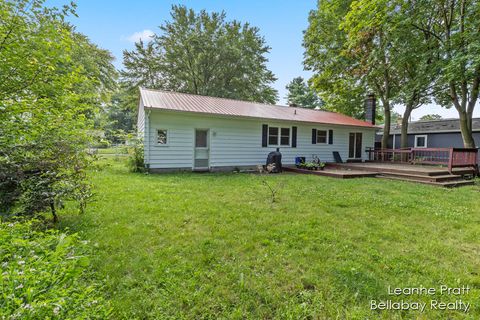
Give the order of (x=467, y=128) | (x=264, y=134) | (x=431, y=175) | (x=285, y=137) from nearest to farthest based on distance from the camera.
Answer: (x=431, y=175) < (x=467, y=128) < (x=264, y=134) < (x=285, y=137)

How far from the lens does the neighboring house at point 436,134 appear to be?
619 inches

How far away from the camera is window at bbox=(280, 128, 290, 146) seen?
456 inches

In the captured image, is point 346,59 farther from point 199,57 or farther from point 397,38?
point 199,57

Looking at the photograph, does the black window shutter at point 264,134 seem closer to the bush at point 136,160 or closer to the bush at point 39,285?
the bush at point 136,160

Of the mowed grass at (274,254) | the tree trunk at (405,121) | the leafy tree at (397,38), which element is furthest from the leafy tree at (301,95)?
the mowed grass at (274,254)

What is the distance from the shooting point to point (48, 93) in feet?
12.1

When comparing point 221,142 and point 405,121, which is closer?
point 221,142

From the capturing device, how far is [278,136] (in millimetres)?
11484

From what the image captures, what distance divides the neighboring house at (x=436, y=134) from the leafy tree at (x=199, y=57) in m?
14.5

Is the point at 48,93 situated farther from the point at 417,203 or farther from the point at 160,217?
the point at 417,203

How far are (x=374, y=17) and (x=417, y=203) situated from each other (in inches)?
360

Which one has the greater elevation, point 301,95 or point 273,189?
point 301,95

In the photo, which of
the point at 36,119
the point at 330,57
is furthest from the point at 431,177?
the point at 36,119

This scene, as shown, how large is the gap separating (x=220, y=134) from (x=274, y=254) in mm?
7720
